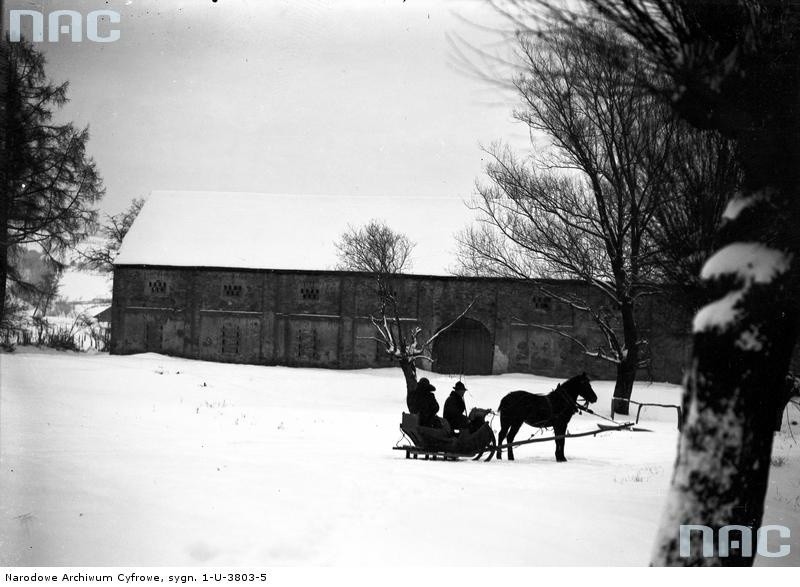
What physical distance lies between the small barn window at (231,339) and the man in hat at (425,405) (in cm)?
2233

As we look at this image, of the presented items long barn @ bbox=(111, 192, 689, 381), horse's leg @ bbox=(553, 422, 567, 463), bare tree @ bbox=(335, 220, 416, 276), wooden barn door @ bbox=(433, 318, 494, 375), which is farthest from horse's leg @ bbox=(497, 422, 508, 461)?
long barn @ bbox=(111, 192, 689, 381)

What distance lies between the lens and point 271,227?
104 ft

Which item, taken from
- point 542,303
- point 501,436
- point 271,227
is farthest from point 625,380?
point 271,227

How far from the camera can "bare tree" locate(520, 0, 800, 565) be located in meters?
4.06

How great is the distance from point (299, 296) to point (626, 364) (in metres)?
16.1

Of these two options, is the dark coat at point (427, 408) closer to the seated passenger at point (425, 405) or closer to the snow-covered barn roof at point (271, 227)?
the seated passenger at point (425, 405)

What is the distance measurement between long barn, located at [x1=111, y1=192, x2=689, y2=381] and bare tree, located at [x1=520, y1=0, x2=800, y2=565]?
23869mm

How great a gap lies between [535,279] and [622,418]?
506cm

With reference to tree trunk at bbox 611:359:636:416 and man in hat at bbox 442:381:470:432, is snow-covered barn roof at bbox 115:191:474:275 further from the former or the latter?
man in hat at bbox 442:381:470:432

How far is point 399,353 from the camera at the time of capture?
20.6m

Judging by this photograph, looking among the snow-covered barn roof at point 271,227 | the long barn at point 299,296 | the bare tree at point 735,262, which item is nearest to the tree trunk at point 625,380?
the long barn at point 299,296

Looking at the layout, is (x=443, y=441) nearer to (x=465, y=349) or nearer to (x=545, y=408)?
(x=545, y=408)

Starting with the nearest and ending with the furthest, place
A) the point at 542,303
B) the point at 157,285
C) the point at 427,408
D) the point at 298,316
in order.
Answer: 1. the point at 427,408
2. the point at 542,303
3. the point at 298,316
4. the point at 157,285

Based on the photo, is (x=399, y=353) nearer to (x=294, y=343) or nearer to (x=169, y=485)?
(x=294, y=343)
